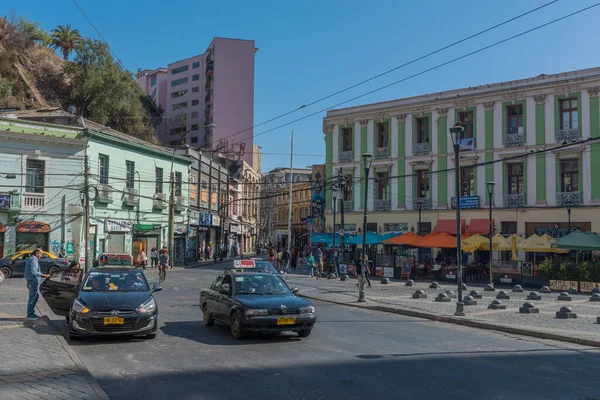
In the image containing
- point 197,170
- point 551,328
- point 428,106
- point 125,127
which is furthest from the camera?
point 125,127

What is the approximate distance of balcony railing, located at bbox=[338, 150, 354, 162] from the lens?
4503cm

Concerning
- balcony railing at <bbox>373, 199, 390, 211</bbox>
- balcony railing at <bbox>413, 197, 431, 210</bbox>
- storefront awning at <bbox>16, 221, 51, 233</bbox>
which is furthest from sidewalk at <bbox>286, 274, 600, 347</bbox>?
storefront awning at <bbox>16, 221, 51, 233</bbox>

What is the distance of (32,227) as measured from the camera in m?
35.1

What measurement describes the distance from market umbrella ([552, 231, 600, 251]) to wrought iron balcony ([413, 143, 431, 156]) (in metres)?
15.3

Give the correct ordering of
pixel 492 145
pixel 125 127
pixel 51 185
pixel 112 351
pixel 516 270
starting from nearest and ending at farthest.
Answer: pixel 112 351 < pixel 516 270 < pixel 51 185 < pixel 492 145 < pixel 125 127

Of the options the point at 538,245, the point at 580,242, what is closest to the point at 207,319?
the point at 580,242

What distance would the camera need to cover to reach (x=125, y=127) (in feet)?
189

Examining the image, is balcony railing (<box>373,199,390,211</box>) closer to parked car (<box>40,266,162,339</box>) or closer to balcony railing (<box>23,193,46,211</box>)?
balcony railing (<box>23,193,46,211</box>)

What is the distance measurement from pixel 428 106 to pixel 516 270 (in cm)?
1600

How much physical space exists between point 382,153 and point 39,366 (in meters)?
37.0

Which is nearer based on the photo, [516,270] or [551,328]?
[551,328]

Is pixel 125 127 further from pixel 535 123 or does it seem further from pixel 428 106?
pixel 535 123

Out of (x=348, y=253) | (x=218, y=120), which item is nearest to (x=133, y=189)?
(x=348, y=253)

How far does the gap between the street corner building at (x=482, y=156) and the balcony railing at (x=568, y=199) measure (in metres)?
0.06
